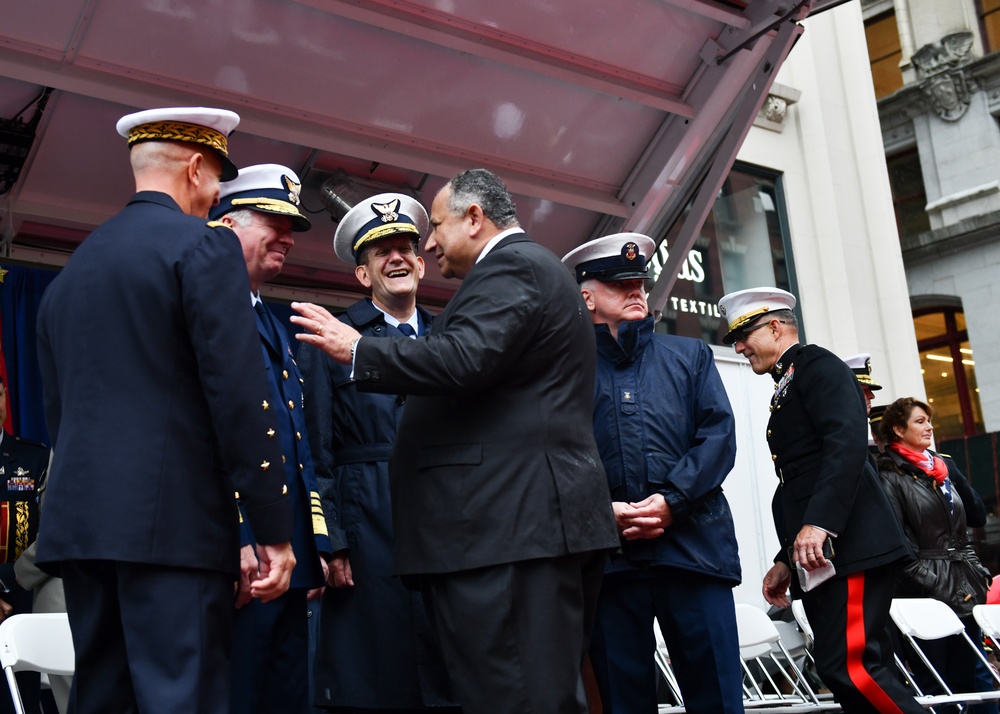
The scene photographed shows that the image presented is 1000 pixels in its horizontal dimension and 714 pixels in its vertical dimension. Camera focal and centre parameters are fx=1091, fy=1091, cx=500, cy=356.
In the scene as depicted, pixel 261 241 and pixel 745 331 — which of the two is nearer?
pixel 261 241

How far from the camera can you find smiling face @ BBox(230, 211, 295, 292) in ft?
11.0

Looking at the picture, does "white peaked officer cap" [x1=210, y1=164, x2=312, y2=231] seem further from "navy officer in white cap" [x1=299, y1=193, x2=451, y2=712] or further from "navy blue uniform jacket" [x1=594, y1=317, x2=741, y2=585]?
"navy blue uniform jacket" [x1=594, y1=317, x2=741, y2=585]

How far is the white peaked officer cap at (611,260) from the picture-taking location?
4.11m

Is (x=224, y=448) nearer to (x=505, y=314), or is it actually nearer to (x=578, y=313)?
(x=505, y=314)

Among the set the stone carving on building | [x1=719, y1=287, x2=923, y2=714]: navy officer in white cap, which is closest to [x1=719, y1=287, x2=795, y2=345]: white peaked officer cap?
[x1=719, y1=287, x2=923, y2=714]: navy officer in white cap

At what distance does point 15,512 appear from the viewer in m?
4.76

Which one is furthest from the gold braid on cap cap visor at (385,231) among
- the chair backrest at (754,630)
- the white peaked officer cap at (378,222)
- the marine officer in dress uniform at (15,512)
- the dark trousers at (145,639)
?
the chair backrest at (754,630)

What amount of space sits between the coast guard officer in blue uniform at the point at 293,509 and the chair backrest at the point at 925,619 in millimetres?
3240

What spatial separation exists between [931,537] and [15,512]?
4741 millimetres

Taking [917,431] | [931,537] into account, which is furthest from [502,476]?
[917,431]

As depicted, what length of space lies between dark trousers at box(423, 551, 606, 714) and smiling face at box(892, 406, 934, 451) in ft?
14.0

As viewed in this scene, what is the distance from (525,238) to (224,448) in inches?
40.6

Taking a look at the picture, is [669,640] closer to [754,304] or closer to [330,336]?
[754,304]

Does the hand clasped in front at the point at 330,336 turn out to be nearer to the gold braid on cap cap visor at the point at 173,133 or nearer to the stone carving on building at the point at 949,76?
the gold braid on cap cap visor at the point at 173,133
